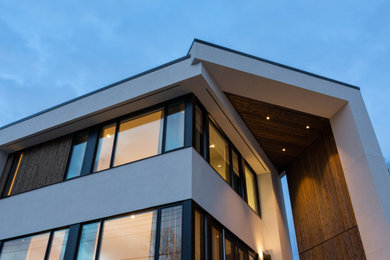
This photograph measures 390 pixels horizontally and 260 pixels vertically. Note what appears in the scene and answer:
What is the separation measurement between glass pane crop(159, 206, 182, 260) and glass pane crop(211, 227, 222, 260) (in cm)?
Answer: 102

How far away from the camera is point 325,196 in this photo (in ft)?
31.3

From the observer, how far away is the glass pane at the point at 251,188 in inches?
404

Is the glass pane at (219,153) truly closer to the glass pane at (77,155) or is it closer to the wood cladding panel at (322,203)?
the wood cladding panel at (322,203)

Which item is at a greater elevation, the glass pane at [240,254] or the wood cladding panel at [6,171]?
the wood cladding panel at [6,171]

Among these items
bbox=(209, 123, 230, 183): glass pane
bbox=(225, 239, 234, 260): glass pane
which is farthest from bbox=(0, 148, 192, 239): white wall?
bbox=(225, 239, 234, 260): glass pane

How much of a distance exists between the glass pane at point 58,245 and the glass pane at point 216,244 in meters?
3.04

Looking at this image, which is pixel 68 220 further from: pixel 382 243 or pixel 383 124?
pixel 383 124

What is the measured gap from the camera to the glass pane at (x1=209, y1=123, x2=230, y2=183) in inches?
325

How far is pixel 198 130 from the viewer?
25.4ft

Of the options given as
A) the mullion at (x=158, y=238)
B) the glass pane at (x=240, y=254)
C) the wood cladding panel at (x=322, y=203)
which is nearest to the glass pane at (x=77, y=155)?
the mullion at (x=158, y=238)

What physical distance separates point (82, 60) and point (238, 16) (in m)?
61.0

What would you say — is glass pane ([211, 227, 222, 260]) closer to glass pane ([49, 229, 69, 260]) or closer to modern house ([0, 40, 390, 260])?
modern house ([0, 40, 390, 260])

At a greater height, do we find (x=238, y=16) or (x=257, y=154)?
(x=238, y=16)

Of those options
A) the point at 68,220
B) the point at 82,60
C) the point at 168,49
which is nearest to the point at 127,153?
the point at 68,220
